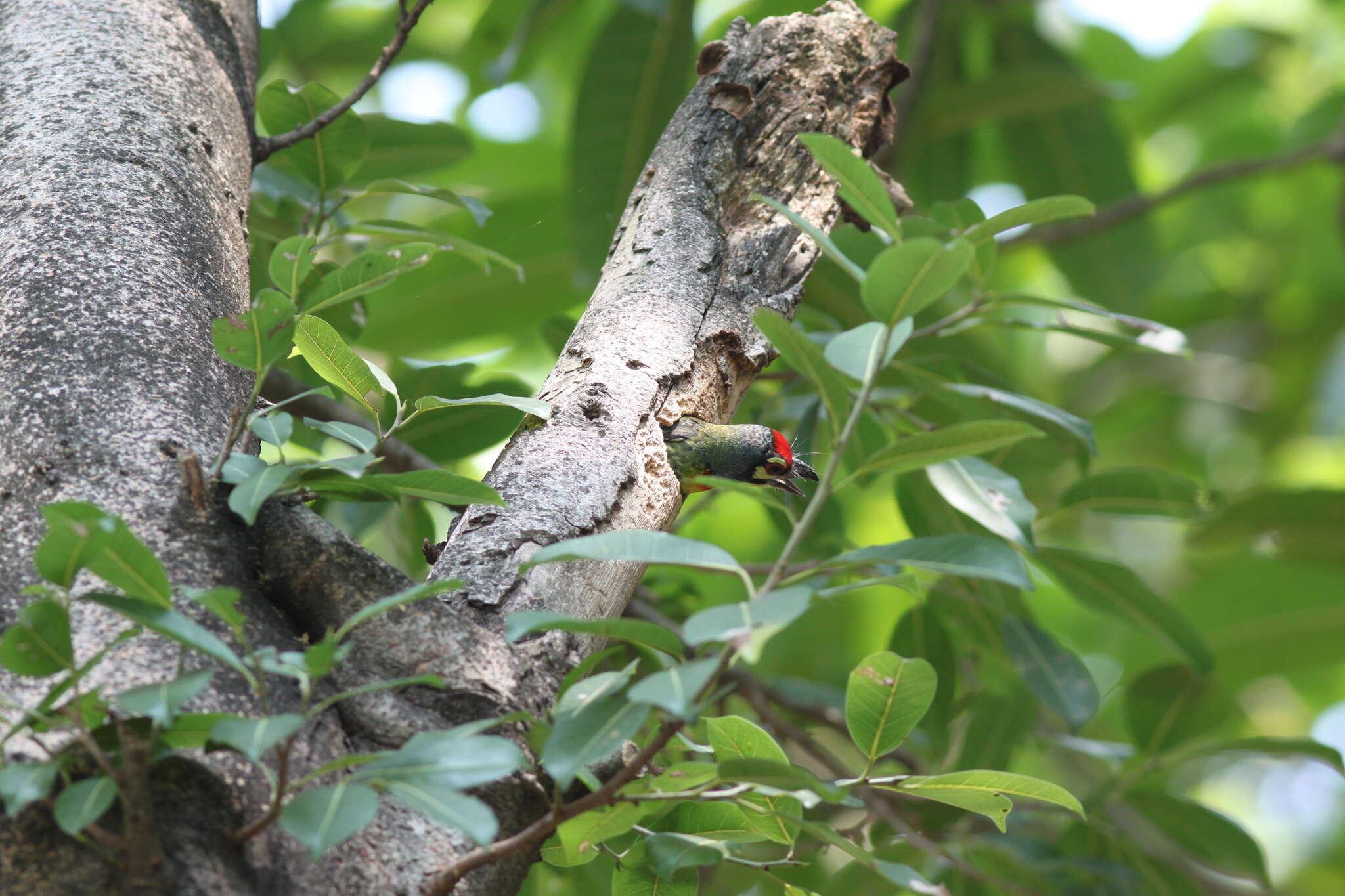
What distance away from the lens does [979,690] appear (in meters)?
2.63

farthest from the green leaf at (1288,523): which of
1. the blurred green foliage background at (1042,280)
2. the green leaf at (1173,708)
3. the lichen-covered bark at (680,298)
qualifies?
the lichen-covered bark at (680,298)

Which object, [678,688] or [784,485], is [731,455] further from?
[678,688]

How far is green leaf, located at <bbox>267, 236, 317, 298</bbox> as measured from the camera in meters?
1.10

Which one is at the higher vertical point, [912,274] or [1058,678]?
[912,274]

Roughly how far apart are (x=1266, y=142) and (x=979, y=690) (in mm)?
3355

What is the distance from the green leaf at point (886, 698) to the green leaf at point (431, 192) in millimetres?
1093

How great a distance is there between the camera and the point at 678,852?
1.15 meters

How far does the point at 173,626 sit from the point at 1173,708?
2287 mm

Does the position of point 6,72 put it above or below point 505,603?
above

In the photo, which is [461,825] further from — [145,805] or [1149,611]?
[1149,611]

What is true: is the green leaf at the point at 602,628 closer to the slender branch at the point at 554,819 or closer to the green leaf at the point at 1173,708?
the slender branch at the point at 554,819

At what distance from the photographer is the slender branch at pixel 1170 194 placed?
3336 mm

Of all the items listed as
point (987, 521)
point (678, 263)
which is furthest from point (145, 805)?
point (987, 521)

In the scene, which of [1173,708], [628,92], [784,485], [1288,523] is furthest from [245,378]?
[1288,523]
